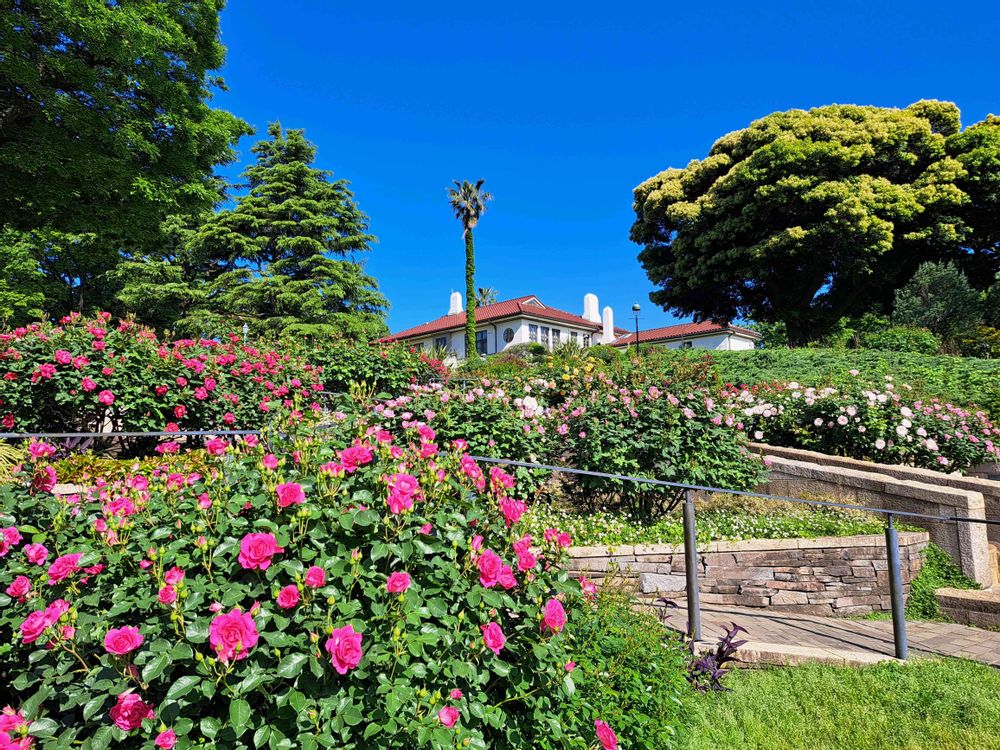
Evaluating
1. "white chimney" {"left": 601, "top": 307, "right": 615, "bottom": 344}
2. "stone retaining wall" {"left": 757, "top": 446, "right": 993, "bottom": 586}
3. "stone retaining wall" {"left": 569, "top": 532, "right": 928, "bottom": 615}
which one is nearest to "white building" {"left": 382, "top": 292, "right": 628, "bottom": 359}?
A: "white chimney" {"left": 601, "top": 307, "right": 615, "bottom": 344}

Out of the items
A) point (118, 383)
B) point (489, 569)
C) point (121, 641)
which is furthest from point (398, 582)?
point (118, 383)

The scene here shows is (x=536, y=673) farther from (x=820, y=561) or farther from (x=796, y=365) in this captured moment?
(x=796, y=365)

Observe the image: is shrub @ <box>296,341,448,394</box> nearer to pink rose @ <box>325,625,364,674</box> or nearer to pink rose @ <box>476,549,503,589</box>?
pink rose @ <box>476,549,503,589</box>

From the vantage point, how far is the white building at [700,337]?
42000mm

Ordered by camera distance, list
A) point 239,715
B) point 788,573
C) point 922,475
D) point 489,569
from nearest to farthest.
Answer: point 239,715 → point 489,569 → point 788,573 → point 922,475

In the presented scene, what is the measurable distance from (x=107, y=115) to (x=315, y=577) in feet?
42.9

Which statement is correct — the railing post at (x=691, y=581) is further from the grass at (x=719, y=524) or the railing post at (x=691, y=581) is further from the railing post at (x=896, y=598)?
the railing post at (x=896, y=598)

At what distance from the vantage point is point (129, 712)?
1373 mm

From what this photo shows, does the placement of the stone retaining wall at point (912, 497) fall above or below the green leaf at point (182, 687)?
below

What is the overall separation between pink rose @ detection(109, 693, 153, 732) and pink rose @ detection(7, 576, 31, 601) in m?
0.56

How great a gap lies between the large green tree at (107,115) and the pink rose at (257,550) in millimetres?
12333

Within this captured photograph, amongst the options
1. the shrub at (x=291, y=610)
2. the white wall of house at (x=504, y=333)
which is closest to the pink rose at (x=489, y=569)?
the shrub at (x=291, y=610)

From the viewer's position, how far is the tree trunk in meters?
31.9

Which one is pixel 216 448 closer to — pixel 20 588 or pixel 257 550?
pixel 20 588
